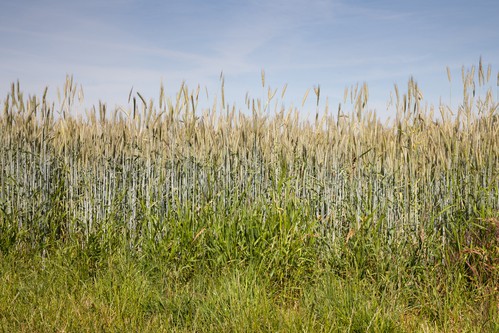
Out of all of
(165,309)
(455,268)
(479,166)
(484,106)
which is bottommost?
(165,309)

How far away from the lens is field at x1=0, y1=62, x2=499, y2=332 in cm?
258

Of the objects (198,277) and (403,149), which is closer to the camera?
(198,277)

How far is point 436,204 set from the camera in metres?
3.34

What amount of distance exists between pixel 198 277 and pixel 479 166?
2.00 meters

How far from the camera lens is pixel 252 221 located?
325 cm

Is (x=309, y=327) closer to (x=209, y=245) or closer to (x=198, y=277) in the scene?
(x=198, y=277)

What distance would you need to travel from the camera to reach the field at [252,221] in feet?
8.46

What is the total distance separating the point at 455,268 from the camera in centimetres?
291

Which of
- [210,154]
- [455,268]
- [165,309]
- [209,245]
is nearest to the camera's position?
[165,309]

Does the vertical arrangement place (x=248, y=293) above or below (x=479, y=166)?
below

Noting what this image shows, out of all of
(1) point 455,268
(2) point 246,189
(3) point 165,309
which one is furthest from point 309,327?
(2) point 246,189

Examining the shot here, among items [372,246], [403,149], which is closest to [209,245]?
[372,246]

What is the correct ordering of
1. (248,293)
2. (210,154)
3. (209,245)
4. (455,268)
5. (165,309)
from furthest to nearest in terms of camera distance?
(210,154) < (209,245) < (455,268) < (165,309) < (248,293)

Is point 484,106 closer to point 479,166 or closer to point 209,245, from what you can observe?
point 479,166
